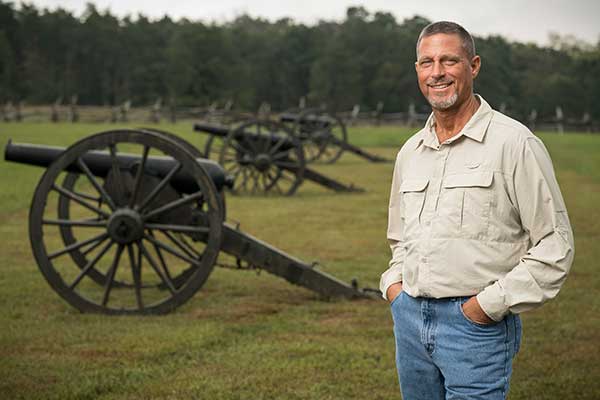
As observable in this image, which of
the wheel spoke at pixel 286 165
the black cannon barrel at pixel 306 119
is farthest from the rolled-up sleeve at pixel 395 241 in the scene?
the black cannon barrel at pixel 306 119

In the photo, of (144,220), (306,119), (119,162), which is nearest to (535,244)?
(144,220)

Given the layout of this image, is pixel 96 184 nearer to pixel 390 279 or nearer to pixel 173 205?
pixel 173 205

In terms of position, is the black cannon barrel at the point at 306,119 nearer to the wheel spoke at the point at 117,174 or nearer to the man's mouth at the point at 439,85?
the wheel spoke at the point at 117,174

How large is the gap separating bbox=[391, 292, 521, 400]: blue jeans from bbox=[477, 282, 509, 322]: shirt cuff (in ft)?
0.29

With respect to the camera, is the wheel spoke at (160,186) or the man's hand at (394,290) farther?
the wheel spoke at (160,186)

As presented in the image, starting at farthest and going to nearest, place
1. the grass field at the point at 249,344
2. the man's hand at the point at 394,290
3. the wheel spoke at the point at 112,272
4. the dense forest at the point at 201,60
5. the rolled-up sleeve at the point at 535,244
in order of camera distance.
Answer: the dense forest at the point at 201,60
the wheel spoke at the point at 112,272
the grass field at the point at 249,344
the man's hand at the point at 394,290
the rolled-up sleeve at the point at 535,244

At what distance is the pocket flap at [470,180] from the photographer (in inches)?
103

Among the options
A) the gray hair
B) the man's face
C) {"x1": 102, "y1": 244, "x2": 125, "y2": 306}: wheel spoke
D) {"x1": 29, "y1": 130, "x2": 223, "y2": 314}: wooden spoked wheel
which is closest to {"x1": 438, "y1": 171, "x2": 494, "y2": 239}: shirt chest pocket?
the man's face

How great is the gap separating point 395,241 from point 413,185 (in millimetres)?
327

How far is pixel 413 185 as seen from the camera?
280 cm

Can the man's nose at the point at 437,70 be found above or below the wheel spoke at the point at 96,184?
above

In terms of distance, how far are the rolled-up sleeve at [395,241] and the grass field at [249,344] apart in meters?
2.12

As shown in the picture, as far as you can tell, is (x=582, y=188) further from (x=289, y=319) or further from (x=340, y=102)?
(x=340, y=102)

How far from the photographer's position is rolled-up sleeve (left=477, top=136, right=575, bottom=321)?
2512mm
